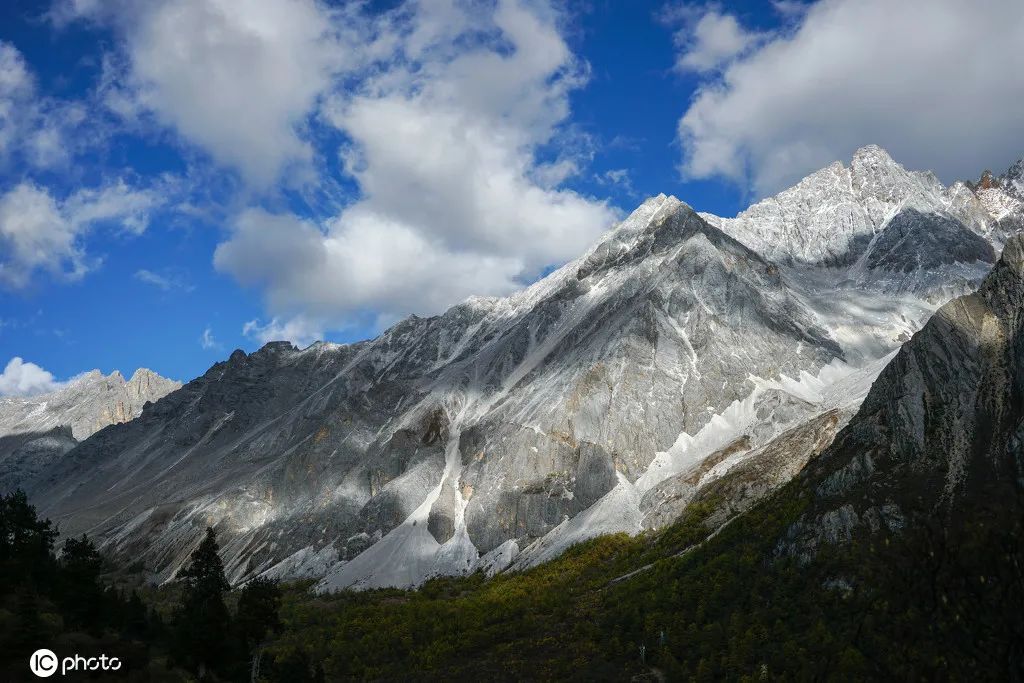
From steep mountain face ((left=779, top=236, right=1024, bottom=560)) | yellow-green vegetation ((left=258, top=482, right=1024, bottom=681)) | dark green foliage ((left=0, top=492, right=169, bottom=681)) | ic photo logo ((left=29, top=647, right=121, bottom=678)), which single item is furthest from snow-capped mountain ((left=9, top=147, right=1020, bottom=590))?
ic photo logo ((left=29, top=647, right=121, bottom=678))

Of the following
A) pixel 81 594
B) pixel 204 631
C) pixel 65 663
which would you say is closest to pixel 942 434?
pixel 204 631

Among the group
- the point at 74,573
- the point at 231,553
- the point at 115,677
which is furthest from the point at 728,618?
the point at 231,553

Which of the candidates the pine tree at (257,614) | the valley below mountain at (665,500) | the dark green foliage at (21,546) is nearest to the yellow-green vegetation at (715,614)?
the valley below mountain at (665,500)

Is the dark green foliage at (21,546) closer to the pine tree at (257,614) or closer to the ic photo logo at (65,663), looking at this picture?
the pine tree at (257,614)

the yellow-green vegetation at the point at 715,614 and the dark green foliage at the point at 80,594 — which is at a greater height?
the dark green foliage at the point at 80,594

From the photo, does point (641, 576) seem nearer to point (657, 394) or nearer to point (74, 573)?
Result: point (74, 573)

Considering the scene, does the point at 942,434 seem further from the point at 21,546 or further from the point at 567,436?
the point at 567,436
